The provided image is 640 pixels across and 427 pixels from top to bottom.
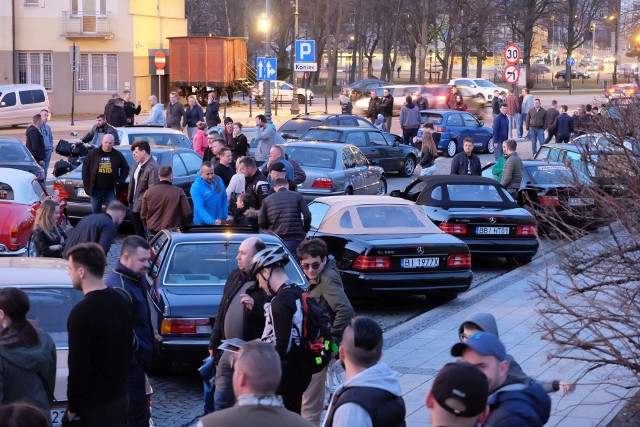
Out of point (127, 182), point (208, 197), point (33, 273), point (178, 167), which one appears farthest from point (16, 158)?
point (33, 273)

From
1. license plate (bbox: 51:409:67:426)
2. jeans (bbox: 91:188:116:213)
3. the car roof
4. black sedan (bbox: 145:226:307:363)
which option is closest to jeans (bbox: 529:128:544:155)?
jeans (bbox: 91:188:116:213)

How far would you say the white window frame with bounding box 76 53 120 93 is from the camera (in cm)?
5228

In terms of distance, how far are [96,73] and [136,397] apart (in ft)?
155

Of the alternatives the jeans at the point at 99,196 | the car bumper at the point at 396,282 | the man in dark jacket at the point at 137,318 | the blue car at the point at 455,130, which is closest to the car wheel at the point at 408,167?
the blue car at the point at 455,130

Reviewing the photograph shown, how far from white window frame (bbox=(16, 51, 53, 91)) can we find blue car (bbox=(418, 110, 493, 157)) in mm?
24592

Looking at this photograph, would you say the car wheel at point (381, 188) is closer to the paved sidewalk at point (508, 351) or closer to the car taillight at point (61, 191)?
the car taillight at point (61, 191)

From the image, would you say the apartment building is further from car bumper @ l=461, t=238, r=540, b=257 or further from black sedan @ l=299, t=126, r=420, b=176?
car bumper @ l=461, t=238, r=540, b=257

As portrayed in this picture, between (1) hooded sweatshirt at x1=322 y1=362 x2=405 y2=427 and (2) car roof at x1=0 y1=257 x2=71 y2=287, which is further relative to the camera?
(2) car roof at x1=0 y1=257 x2=71 y2=287

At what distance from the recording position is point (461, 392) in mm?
4062

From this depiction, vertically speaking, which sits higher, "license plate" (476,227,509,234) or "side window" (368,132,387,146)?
"side window" (368,132,387,146)

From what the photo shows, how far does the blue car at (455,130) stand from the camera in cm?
3319

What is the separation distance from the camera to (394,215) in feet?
44.5

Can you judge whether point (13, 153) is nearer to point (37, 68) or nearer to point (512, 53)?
point (512, 53)

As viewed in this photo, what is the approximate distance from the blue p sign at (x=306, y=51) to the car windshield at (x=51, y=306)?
103 ft
